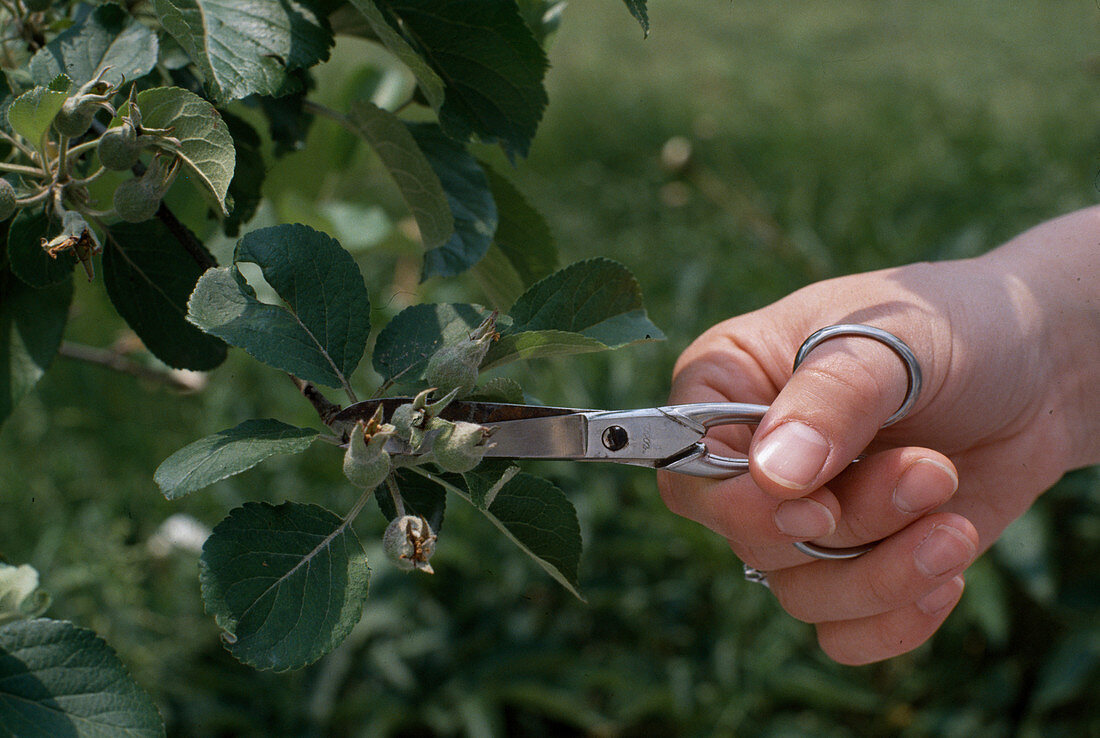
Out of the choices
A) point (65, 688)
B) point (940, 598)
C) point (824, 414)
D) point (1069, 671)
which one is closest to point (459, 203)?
point (824, 414)

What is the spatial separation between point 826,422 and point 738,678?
50.4 inches

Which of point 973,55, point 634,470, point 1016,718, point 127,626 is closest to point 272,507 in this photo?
point 127,626

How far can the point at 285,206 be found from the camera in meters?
1.16

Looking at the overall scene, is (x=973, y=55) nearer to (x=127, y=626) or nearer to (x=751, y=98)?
(x=751, y=98)

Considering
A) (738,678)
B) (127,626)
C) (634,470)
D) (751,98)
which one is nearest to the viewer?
(127,626)

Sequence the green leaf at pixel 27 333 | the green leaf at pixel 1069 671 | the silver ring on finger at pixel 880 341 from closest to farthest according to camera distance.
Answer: the green leaf at pixel 27 333
the silver ring on finger at pixel 880 341
the green leaf at pixel 1069 671

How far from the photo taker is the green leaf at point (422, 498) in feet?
2.26

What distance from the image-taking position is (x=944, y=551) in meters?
0.90

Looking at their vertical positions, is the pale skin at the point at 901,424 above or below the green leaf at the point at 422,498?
below

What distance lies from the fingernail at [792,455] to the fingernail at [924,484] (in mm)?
113

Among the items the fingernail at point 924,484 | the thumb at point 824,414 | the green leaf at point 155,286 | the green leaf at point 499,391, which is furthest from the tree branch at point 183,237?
the fingernail at point 924,484

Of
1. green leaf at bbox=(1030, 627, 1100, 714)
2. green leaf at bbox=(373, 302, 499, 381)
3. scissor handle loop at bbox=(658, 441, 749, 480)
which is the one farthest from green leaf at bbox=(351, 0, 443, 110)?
green leaf at bbox=(1030, 627, 1100, 714)

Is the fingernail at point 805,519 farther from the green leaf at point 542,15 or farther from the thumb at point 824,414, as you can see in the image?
the green leaf at point 542,15

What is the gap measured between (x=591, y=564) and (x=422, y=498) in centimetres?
145
